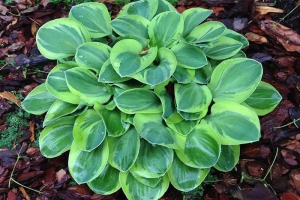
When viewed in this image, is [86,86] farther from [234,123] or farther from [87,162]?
[234,123]

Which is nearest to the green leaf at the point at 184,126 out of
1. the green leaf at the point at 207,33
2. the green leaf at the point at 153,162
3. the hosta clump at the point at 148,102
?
the hosta clump at the point at 148,102

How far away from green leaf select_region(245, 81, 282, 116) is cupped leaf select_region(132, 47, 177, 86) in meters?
0.42

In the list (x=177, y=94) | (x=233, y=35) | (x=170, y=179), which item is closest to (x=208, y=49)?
(x=233, y=35)

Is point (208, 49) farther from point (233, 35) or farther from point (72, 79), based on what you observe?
point (72, 79)

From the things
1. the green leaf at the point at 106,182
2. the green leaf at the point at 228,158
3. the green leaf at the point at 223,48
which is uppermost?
the green leaf at the point at 223,48

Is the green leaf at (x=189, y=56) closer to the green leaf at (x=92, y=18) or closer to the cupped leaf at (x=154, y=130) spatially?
the cupped leaf at (x=154, y=130)

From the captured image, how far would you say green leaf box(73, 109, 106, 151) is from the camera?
150cm

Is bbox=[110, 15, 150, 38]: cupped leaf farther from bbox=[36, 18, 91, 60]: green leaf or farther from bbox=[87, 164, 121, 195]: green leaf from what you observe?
bbox=[87, 164, 121, 195]: green leaf

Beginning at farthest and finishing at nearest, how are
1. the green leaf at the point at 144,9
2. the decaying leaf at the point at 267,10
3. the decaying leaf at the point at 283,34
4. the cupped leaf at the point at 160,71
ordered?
the decaying leaf at the point at 267,10 < the decaying leaf at the point at 283,34 < the green leaf at the point at 144,9 < the cupped leaf at the point at 160,71

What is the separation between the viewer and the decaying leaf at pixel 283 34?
81.7 inches

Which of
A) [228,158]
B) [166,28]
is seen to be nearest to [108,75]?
[166,28]

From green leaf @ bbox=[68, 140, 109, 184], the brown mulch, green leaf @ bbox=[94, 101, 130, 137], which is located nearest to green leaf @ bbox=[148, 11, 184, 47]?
green leaf @ bbox=[94, 101, 130, 137]

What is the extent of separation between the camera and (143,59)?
1.49 m

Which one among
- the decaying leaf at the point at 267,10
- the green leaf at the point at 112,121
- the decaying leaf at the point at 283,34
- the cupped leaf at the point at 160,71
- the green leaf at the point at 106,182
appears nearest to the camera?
the cupped leaf at the point at 160,71
